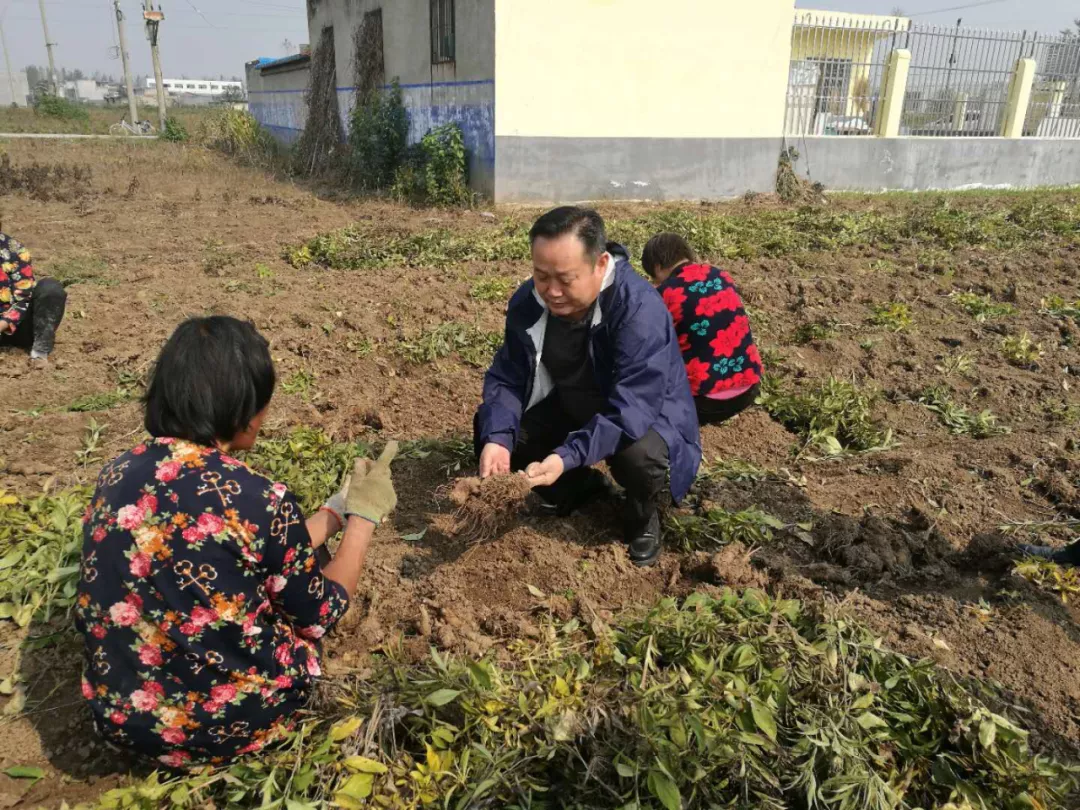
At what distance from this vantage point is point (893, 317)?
593cm

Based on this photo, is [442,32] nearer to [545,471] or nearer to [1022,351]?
[1022,351]

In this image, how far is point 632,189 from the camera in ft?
39.2

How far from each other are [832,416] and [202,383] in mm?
3576

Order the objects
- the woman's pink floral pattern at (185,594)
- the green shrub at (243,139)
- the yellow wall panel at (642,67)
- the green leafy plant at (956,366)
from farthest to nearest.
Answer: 1. the green shrub at (243,139)
2. the yellow wall panel at (642,67)
3. the green leafy plant at (956,366)
4. the woman's pink floral pattern at (185,594)

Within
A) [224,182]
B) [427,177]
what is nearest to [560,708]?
[427,177]

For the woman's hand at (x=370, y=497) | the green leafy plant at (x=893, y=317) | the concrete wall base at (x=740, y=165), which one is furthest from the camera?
the concrete wall base at (x=740, y=165)

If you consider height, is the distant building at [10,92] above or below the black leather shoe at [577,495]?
above

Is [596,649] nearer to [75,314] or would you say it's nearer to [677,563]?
[677,563]

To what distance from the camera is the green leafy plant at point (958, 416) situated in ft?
14.1

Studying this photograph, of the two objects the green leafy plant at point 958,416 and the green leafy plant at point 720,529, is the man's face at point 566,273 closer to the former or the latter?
the green leafy plant at point 720,529

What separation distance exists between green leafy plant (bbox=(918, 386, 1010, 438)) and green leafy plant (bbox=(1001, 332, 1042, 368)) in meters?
0.93

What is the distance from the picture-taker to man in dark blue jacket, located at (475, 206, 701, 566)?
2676 mm

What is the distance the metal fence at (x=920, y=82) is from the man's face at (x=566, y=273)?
483 inches

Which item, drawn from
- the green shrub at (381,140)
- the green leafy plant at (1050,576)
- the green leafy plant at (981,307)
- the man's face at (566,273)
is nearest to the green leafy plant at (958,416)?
the green leafy plant at (1050,576)
